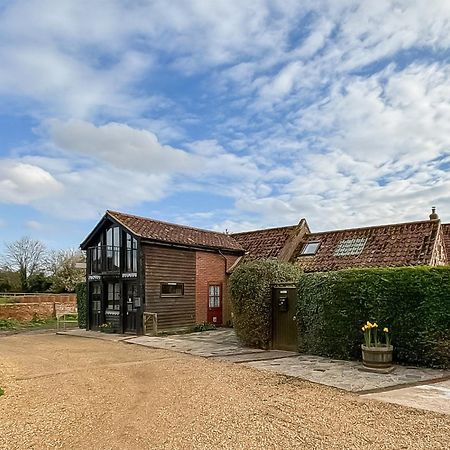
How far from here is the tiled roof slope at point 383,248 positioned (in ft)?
57.7

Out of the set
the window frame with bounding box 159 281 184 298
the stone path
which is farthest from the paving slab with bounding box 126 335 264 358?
the window frame with bounding box 159 281 184 298

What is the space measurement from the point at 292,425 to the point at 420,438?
1.52 m

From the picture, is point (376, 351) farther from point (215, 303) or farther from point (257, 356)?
point (215, 303)

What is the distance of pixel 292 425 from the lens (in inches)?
229

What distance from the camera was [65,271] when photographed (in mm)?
42281

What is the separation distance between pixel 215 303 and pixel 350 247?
6.95 meters

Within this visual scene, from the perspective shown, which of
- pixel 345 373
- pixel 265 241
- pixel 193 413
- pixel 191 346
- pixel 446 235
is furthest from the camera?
pixel 265 241

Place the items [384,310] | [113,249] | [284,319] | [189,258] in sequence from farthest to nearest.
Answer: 1. [189,258]
2. [113,249]
3. [284,319]
4. [384,310]

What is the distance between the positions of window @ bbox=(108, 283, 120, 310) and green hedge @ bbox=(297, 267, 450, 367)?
33.9ft

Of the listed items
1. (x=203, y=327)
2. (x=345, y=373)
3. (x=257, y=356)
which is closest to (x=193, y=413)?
(x=345, y=373)

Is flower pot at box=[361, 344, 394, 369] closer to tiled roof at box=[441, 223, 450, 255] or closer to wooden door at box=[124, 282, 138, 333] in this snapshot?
wooden door at box=[124, 282, 138, 333]

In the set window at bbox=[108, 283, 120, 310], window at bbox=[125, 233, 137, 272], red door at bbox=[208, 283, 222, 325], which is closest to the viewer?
window at bbox=[125, 233, 137, 272]

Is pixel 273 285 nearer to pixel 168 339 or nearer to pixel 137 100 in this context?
pixel 168 339

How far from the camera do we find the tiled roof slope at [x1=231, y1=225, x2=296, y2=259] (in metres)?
22.6
